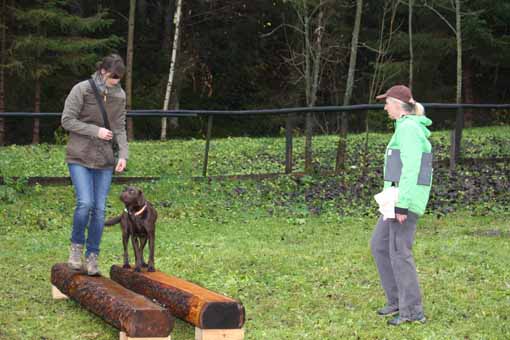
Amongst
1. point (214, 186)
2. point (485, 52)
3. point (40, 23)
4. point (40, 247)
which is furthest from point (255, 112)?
point (485, 52)

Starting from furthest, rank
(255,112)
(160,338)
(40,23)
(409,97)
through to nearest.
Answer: (40,23) < (255,112) < (409,97) < (160,338)

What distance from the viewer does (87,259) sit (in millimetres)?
8812

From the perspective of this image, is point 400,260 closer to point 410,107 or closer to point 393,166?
point 393,166

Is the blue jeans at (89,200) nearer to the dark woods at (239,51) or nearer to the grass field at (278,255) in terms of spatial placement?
the grass field at (278,255)

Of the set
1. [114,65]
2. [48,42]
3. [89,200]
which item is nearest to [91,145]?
[89,200]

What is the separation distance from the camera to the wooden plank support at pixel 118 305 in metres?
6.90

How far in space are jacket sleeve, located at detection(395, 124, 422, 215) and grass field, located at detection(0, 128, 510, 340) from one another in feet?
3.55

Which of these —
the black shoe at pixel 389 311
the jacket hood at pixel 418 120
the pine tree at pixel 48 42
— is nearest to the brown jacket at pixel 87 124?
the jacket hood at pixel 418 120

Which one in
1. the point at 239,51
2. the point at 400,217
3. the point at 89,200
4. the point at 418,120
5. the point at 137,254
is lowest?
the point at 137,254

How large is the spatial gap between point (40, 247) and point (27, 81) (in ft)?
68.6

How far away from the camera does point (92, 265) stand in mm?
8695

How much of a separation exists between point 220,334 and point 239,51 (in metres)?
34.1

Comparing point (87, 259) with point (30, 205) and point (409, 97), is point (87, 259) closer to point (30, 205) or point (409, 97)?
point (409, 97)

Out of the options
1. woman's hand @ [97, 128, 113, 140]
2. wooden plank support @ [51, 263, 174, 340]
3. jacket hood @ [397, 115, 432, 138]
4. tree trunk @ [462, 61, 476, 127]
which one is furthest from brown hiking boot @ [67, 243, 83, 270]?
tree trunk @ [462, 61, 476, 127]
